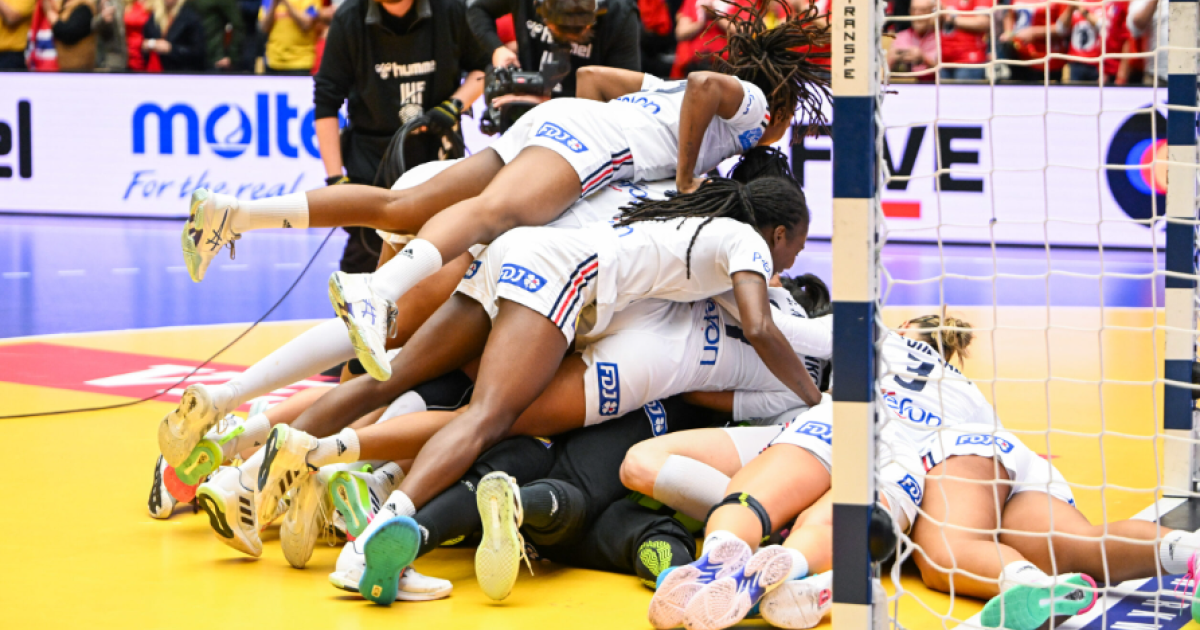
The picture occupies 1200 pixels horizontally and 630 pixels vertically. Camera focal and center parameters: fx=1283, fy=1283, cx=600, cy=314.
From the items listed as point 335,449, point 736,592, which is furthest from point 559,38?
point 736,592

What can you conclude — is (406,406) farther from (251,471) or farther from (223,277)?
(223,277)

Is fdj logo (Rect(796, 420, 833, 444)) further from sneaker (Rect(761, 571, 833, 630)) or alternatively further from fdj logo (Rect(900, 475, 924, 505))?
sneaker (Rect(761, 571, 833, 630))

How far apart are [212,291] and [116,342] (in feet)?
6.43

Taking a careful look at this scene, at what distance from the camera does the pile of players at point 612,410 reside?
3.31 meters

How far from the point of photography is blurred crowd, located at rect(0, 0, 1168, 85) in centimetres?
1082

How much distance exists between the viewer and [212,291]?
9156 millimetres

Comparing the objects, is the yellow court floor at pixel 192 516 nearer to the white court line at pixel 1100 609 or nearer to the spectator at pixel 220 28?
the white court line at pixel 1100 609

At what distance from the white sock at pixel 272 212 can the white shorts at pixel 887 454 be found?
1.67m

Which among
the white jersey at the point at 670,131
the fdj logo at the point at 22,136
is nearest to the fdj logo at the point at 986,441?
the white jersey at the point at 670,131

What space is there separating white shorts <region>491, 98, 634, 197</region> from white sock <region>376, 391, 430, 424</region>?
0.90 metres

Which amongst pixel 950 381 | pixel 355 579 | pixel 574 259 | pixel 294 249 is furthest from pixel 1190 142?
pixel 294 249

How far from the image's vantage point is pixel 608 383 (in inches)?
154

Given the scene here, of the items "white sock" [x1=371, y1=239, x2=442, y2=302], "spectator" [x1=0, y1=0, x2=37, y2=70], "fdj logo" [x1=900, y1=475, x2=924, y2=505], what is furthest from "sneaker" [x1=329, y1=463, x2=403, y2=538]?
"spectator" [x1=0, y1=0, x2=37, y2=70]

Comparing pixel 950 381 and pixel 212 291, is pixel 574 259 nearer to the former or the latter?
pixel 950 381
